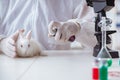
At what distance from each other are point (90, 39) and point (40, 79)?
0.62 metres

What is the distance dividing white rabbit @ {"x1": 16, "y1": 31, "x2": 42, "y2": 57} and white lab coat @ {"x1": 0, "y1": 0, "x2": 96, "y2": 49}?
11.3 inches

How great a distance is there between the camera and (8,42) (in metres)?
1.05

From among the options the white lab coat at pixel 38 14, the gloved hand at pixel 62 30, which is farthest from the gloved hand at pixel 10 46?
the white lab coat at pixel 38 14

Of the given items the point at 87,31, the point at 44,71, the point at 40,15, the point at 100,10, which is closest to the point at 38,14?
the point at 40,15

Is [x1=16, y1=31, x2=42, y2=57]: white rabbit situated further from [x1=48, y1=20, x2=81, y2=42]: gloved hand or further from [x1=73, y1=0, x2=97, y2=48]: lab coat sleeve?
[x1=73, y1=0, x2=97, y2=48]: lab coat sleeve

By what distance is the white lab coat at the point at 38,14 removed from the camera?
1373mm

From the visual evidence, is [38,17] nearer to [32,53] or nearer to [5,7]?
[5,7]

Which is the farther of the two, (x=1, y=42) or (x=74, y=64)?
(x=1, y=42)

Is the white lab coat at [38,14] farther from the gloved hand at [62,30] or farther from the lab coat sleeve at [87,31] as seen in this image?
the gloved hand at [62,30]

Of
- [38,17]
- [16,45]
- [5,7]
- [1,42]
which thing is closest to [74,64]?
[16,45]

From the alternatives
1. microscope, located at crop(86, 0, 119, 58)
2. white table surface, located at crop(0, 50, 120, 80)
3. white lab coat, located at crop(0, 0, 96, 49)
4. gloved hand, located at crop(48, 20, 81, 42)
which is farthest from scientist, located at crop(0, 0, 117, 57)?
white table surface, located at crop(0, 50, 120, 80)

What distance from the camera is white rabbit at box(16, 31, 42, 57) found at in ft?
3.36

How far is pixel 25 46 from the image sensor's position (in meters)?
1.02

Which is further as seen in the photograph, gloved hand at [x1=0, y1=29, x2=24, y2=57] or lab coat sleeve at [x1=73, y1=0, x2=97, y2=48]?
lab coat sleeve at [x1=73, y1=0, x2=97, y2=48]
